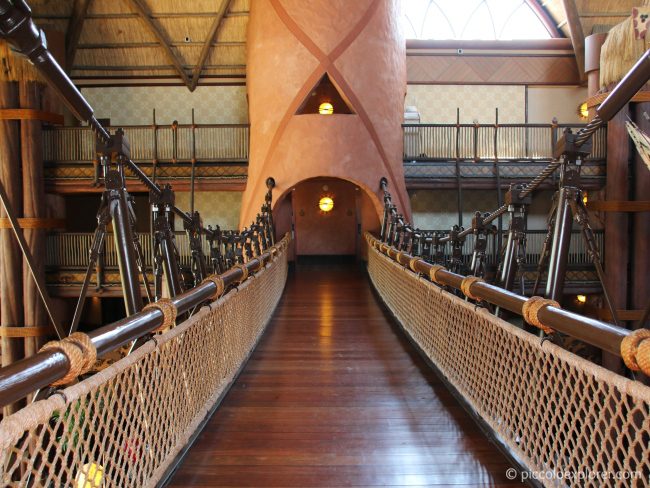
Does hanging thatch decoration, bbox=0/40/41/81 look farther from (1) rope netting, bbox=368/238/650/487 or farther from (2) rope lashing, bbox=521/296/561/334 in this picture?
(2) rope lashing, bbox=521/296/561/334

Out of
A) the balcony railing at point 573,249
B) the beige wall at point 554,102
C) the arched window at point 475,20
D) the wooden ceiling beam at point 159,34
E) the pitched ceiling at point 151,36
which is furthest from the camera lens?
the arched window at point 475,20

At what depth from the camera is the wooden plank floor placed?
9.87 feet

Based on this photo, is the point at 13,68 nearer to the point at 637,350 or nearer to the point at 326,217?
the point at 326,217

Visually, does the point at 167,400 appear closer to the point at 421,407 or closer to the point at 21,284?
the point at 421,407

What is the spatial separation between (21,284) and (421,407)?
11.4 meters

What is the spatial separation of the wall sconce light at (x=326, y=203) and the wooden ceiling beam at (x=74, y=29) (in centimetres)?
875

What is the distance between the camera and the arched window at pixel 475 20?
57.1 feet

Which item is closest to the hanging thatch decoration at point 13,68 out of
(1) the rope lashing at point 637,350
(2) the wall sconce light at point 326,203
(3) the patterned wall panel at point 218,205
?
(3) the patterned wall panel at point 218,205

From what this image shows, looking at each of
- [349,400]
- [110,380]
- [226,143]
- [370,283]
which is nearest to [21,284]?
[226,143]

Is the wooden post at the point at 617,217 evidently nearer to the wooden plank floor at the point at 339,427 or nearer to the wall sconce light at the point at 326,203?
the wall sconce light at the point at 326,203

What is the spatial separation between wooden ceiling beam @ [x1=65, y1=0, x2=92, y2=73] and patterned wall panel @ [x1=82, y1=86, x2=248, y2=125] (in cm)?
112

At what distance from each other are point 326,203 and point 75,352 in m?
15.7

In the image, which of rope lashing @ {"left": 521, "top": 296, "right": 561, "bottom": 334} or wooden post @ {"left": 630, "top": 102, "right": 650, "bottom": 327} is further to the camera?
wooden post @ {"left": 630, "top": 102, "right": 650, "bottom": 327}

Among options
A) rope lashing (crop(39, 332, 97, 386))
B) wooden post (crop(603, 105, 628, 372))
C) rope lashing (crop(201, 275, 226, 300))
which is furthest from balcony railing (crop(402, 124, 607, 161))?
rope lashing (crop(39, 332, 97, 386))
